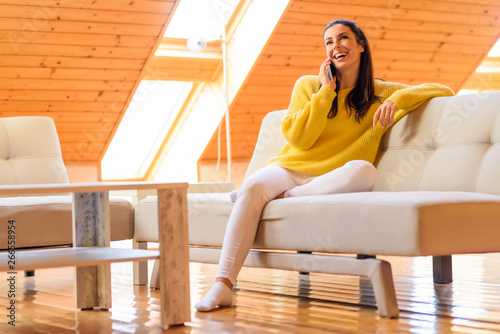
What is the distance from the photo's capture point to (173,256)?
1952 mm

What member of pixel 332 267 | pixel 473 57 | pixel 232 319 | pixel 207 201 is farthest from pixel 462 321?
pixel 473 57

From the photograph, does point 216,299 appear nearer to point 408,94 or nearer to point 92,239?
point 92,239

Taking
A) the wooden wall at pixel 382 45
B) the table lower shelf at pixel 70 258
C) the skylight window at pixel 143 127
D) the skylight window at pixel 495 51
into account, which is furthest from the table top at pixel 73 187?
the skylight window at pixel 495 51

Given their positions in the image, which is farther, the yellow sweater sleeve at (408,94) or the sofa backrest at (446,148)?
the yellow sweater sleeve at (408,94)

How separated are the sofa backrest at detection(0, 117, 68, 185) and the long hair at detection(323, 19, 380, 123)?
1308 millimetres

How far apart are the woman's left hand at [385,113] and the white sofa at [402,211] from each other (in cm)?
17

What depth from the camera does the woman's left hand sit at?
7.54 feet

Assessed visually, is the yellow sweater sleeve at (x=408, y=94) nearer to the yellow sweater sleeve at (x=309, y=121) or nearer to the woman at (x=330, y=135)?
the woman at (x=330, y=135)

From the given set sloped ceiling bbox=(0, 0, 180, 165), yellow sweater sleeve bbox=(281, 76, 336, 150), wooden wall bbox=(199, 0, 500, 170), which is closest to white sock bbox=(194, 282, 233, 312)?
→ yellow sweater sleeve bbox=(281, 76, 336, 150)

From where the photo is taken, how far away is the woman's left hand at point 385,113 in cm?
230

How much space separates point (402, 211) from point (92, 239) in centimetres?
96

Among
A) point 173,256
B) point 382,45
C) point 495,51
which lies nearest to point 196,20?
point 382,45

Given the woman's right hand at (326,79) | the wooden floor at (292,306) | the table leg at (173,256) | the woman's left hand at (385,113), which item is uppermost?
the woman's right hand at (326,79)

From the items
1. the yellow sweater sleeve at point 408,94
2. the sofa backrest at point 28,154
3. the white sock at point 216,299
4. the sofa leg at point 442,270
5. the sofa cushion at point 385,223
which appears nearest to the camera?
the sofa cushion at point 385,223
